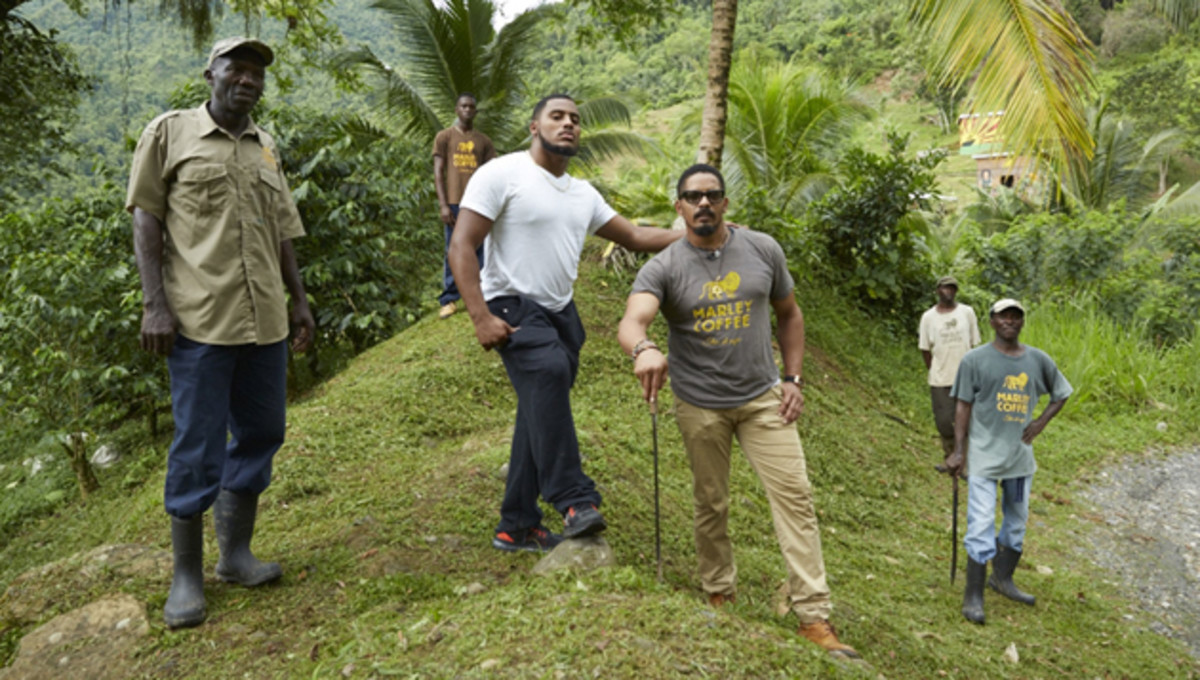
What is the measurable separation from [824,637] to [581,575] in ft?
3.13

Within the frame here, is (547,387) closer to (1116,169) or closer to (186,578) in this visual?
(186,578)

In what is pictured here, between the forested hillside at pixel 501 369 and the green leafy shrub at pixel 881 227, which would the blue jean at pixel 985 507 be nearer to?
the forested hillside at pixel 501 369

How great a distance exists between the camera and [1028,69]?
6.10 metres

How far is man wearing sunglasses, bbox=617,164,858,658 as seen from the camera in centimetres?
329

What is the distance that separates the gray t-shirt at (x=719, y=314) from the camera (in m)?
3.34

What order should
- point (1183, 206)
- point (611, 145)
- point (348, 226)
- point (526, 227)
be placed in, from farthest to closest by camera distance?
point (1183, 206) < point (611, 145) < point (348, 226) < point (526, 227)

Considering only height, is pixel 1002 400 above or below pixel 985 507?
above

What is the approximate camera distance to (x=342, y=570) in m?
3.50

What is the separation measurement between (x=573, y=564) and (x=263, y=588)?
1250 mm

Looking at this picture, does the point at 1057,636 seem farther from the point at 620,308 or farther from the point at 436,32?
the point at 436,32

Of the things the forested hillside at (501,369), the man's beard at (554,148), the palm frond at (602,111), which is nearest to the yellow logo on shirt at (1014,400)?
the forested hillside at (501,369)

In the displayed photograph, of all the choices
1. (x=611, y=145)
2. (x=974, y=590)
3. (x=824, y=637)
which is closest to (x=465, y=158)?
(x=974, y=590)

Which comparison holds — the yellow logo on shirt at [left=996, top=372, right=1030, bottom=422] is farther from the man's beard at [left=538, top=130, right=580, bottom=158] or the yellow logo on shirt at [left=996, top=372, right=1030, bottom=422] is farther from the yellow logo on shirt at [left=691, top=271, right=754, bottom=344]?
the man's beard at [left=538, top=130, right=580, bottom=158]

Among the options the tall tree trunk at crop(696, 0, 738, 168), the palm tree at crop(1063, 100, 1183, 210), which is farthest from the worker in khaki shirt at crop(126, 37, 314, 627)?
the palm tree at crop(1063, 100, 1183, 210)
